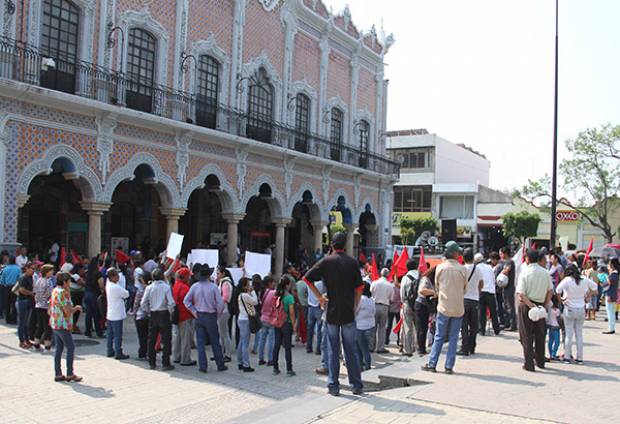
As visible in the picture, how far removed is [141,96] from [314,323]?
1124cm

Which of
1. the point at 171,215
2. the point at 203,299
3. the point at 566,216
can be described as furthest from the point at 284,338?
the point at 566,216

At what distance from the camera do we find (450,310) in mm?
8445

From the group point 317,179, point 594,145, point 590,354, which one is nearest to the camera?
point 590,354

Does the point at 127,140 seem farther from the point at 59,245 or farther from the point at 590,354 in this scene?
the point at 590,354

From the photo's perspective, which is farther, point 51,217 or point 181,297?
point 51,217

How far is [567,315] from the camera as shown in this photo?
385 inches

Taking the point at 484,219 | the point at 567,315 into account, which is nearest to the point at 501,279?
the point at 567,315

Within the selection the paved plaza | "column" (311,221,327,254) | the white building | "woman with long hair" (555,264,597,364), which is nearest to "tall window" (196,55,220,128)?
"column" (311,221,327,254)

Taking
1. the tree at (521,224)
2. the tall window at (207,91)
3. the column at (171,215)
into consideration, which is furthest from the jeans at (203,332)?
the tree at (521,224)

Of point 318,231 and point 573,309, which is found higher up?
point 318,231

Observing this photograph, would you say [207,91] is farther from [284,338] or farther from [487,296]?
[284,338]

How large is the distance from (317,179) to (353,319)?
2026 cm

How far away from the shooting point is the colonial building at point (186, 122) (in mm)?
16172

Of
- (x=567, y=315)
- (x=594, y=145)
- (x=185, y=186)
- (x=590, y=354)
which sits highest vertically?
(x=594, y=145)
